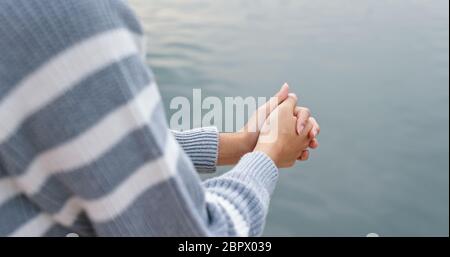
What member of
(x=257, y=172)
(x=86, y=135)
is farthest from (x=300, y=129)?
(x=86, y=135)

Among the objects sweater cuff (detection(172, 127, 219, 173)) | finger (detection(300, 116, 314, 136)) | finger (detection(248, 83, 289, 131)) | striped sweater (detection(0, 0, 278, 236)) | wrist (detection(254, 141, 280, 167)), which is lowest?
striped sweater (detection(0, 0, 278, 236))

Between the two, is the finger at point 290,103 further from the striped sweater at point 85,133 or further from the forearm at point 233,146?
the striped sweater at point 85,133

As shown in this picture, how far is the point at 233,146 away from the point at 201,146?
0.21 ft

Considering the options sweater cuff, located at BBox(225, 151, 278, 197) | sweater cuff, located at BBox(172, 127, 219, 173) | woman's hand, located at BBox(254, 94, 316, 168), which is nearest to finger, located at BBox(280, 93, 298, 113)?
woman's hand, located at BBox(254, 94, 316, 168)

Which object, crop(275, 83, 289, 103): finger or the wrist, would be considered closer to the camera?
the wrist

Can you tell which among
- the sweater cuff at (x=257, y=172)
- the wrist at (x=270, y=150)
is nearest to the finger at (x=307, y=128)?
the wrist at (x=270, y=150)

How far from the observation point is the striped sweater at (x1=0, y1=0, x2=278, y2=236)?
539 millimetres

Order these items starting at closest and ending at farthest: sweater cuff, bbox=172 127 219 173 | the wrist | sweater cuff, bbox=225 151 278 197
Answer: sweater cuff, bbox=225 151 278 197, the wrist, sweater cuff, bbox=172 127 219 173

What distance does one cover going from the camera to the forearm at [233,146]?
107 cm

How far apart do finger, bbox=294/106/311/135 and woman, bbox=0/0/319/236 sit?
0.44 metres

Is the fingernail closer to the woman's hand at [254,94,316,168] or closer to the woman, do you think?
the woman's hand at [254,94,316,168]

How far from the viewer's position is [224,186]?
710 millimetres
